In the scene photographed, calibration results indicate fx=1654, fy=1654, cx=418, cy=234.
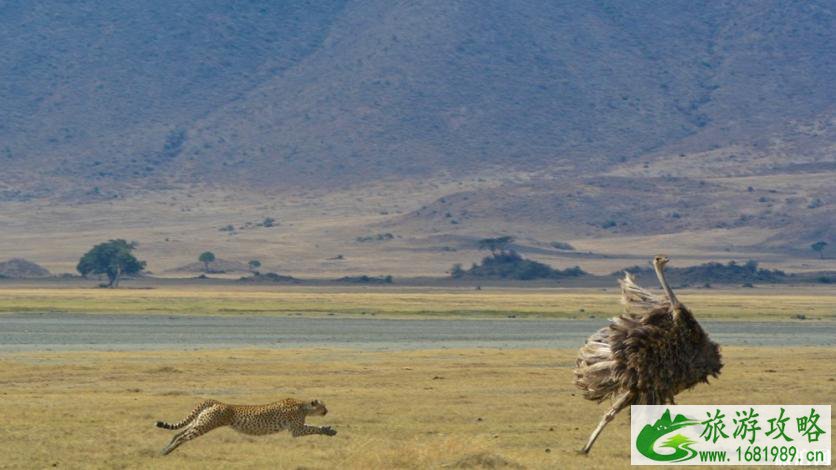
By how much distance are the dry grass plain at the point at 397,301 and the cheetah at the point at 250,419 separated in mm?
42975

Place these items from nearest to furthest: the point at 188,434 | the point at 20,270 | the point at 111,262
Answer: the point at 188,434 → the point at 111,262 → the point at 20,270

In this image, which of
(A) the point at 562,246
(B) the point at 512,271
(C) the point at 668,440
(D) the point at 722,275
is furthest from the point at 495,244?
(C) the point at 668,440

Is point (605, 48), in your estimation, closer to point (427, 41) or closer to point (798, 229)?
point (427, 41)

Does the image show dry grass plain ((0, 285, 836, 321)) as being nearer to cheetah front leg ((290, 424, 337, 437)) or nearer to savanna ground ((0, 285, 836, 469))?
savanna ground ((0, 285, 836, 469))

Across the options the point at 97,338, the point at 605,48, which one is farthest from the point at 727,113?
the point at 97,338

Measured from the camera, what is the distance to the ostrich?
1630 cm

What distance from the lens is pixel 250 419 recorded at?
1852 cm

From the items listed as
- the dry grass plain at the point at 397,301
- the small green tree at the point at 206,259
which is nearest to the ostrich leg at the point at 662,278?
the dry grass plain at the point at 397,301

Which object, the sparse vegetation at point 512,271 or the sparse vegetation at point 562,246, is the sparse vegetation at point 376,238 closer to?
the sparse vegetation at point 562,246

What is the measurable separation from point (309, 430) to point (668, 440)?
14.4ft

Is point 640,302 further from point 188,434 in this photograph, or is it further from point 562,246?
point 562,246

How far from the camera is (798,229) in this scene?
456 feet

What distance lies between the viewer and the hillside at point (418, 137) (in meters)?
141

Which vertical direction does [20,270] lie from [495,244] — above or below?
below
